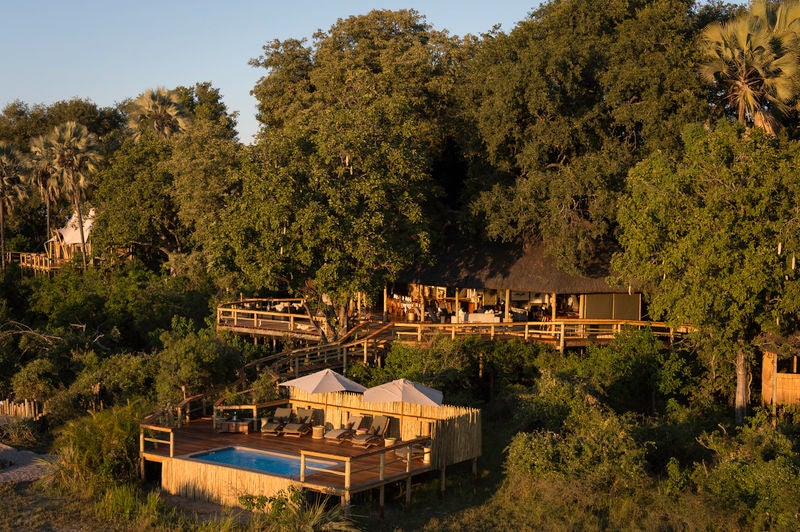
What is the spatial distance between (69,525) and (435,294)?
828 inches

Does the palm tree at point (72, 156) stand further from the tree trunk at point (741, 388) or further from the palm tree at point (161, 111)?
the tree trunk at point (741, 388)

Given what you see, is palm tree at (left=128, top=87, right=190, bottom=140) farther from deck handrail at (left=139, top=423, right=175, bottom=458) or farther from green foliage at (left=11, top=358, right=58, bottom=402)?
deck handrail at (left=139, top=423, right=175, bottom=458)

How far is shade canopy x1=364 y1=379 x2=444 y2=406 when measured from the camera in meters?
20.2

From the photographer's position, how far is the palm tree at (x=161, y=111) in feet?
156

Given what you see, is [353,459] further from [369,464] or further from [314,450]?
[314,450]

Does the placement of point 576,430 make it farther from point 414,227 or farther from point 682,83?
point 682,83

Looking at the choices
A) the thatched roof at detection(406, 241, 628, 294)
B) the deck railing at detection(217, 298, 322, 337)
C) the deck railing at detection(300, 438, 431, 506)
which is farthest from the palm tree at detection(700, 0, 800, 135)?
the deck railing at detection(217, 298, 322, 337)

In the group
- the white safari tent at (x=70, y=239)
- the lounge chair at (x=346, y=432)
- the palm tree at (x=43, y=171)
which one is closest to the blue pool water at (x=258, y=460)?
the lounge chair at (x=346, y=432)

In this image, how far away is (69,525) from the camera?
17.1 meters

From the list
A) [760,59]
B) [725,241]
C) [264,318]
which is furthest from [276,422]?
[760,59]

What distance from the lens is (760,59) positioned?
27.2 m

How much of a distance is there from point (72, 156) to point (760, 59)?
3157 cm

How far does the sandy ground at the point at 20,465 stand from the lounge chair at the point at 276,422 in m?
5.07

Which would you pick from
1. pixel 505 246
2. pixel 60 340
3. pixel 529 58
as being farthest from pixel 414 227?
pixel 60 340
